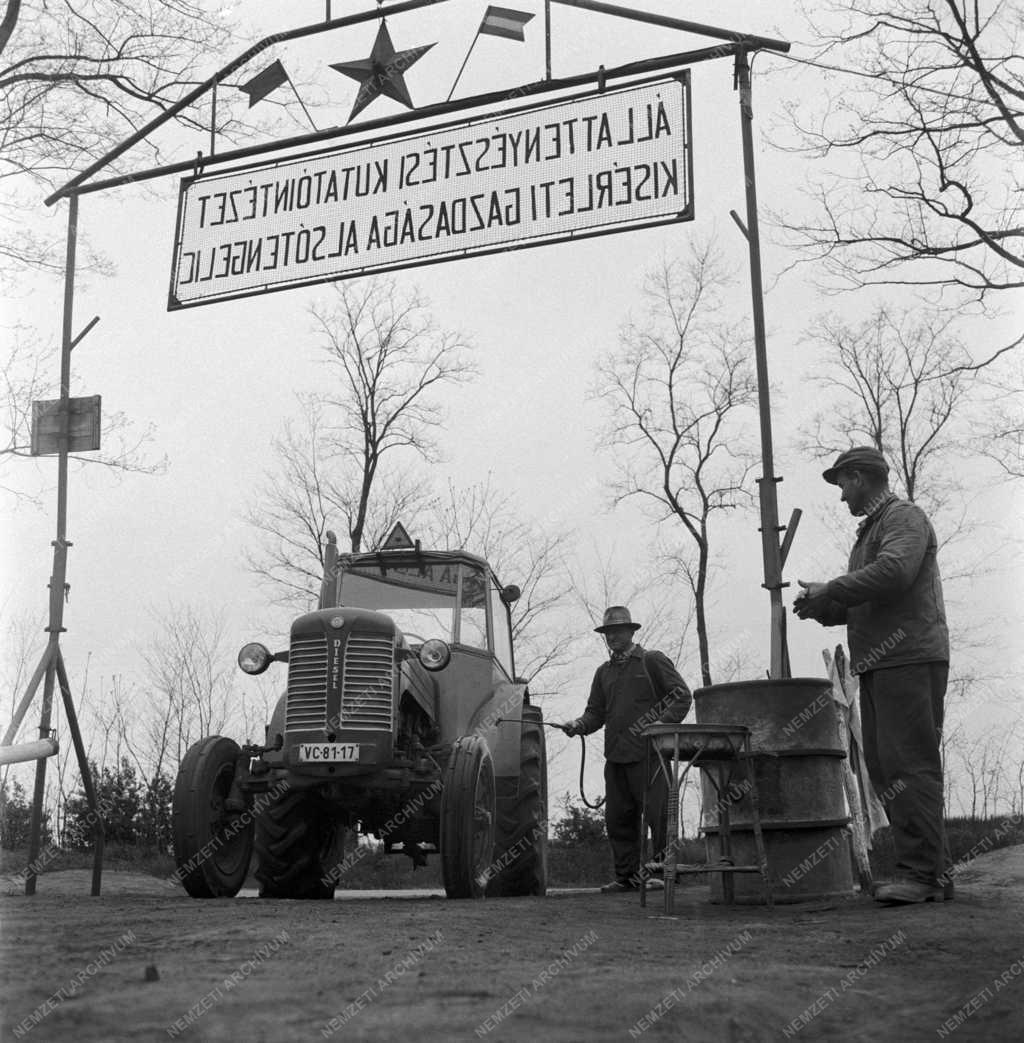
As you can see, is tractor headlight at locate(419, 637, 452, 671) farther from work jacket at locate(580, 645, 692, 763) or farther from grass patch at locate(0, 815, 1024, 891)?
grass patch at locate(0, 815, 1024, 891)

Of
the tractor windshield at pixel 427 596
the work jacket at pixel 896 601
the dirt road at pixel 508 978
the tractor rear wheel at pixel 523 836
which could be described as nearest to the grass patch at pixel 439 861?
the tractor rear wheel at pixel 523 836

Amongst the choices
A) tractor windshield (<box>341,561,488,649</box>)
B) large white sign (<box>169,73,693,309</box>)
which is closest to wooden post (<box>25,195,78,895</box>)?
large white sign (<box>169,73,693,309</box>)

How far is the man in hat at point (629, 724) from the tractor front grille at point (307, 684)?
220 centimetres

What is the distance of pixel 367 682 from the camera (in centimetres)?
727

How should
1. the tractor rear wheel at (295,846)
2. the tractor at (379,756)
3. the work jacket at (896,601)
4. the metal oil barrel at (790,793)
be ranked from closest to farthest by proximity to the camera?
the work jacket at (896,601) < the metal oil barrel at (790,793) < the tractor at (379,756) < the tractor rear wheel at (295,846)

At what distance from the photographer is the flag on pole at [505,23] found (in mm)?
8375

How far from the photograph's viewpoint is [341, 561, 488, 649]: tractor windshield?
28.3 ft

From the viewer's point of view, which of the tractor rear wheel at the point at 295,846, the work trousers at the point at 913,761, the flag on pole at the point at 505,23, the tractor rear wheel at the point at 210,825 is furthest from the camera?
the flag on pole at the point at 505,23

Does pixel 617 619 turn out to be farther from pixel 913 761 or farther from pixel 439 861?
pixel 439 861

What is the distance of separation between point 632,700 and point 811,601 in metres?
3.43

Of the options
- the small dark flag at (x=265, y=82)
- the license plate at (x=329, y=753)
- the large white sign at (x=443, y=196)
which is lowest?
the license plate at (x=329, y=753)

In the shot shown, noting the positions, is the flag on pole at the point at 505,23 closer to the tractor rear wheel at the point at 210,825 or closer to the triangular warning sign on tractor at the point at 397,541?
the triangular warning sign on tractor at the point at 397,541

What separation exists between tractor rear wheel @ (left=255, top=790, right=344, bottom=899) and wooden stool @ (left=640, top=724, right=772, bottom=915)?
2143 millimetres

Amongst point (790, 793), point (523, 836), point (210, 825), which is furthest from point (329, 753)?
point (790, 793)
